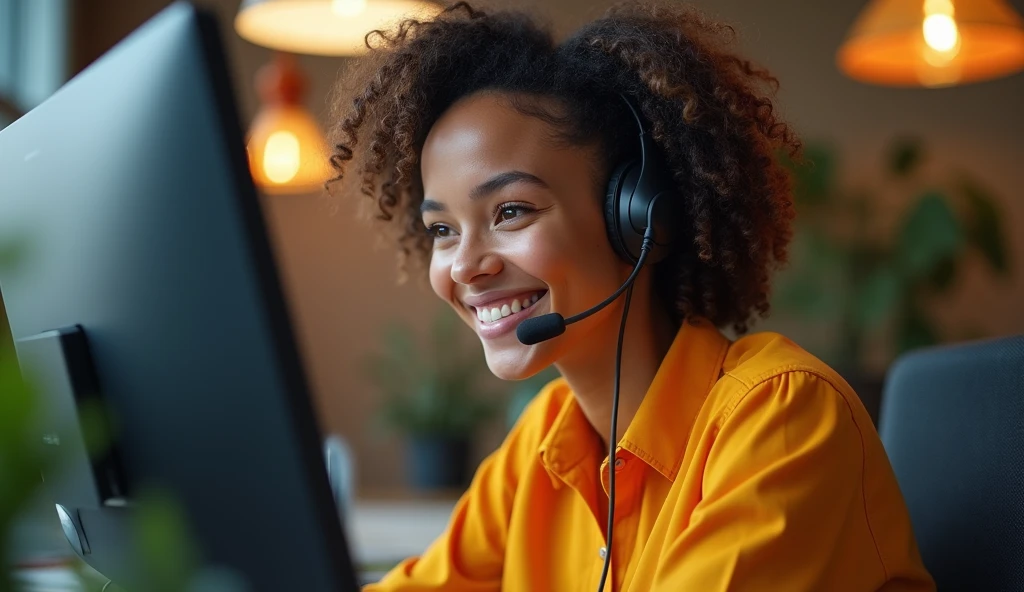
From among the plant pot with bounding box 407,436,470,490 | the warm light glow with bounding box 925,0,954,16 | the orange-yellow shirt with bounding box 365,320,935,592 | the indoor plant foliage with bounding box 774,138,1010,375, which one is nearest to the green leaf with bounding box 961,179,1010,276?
the indoor plant foliage with bounding box 774,138,1010,375

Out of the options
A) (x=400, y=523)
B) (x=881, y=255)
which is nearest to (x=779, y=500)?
(x=400, y=523)

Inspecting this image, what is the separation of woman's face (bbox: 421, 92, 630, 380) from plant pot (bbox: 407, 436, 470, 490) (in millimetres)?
2690

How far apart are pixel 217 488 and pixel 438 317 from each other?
12.3ft

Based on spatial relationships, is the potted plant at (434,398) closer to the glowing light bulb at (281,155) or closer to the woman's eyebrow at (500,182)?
the glowing light bulb at (281,155)

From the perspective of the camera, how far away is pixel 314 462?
0.49 metres

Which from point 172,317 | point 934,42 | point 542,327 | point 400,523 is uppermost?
point 934,42

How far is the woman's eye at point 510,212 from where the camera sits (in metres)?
1.17

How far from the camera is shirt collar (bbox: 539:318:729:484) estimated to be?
1.10 metres

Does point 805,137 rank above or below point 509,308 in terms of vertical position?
above

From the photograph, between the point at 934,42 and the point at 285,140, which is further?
the point at 285,140

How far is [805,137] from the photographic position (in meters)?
4.30

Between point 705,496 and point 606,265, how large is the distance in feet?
1.11

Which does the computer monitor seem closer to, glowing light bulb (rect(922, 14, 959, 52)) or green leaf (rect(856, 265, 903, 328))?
glowing light bulb (rect(922, 14, 959, 52))

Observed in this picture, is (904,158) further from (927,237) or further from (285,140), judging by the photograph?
(285,140)
